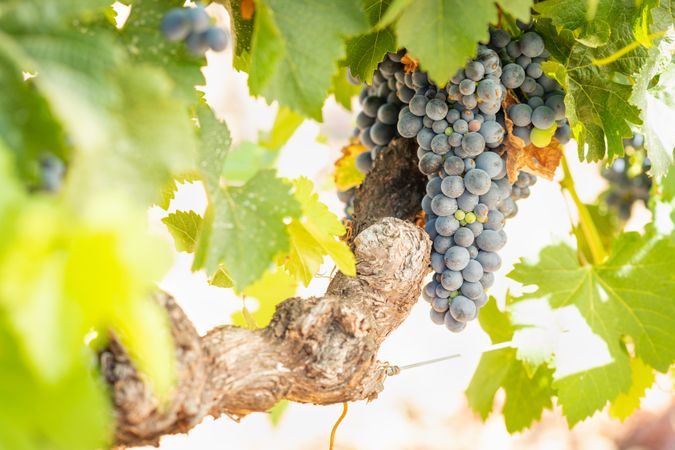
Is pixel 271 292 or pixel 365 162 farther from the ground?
pixel 365 162

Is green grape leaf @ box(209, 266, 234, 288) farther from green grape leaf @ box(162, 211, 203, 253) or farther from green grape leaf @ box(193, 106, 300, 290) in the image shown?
green grape leaf @ box(193, 106, 300, 290)

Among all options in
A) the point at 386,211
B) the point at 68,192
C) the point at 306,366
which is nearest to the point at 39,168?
the point at 68,192

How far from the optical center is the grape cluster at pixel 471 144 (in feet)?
2.76

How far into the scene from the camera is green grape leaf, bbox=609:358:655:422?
45.3 inches

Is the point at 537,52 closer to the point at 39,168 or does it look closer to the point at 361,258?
the point at 361,258

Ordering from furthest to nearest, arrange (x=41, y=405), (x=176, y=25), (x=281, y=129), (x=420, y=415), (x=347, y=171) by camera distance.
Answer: (x=420, y=415), (x=281, y=129), (x=347, y=171), (x=176, y=25), (x=41, y=405)

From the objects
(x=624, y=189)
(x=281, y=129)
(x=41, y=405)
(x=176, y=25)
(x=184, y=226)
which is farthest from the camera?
(x=624, y=189)

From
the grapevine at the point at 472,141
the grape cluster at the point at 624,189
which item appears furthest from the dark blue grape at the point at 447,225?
the grape cluster at the point at 624,189

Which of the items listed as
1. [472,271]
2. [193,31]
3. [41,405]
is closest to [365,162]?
[472,271]

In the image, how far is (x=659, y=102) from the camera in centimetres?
89

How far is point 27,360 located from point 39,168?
15 cm

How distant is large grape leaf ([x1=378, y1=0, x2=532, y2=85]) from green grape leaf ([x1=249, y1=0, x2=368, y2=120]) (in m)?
0.05

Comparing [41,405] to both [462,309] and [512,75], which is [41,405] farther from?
[512,75]

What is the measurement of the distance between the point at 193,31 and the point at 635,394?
3.16 feet
